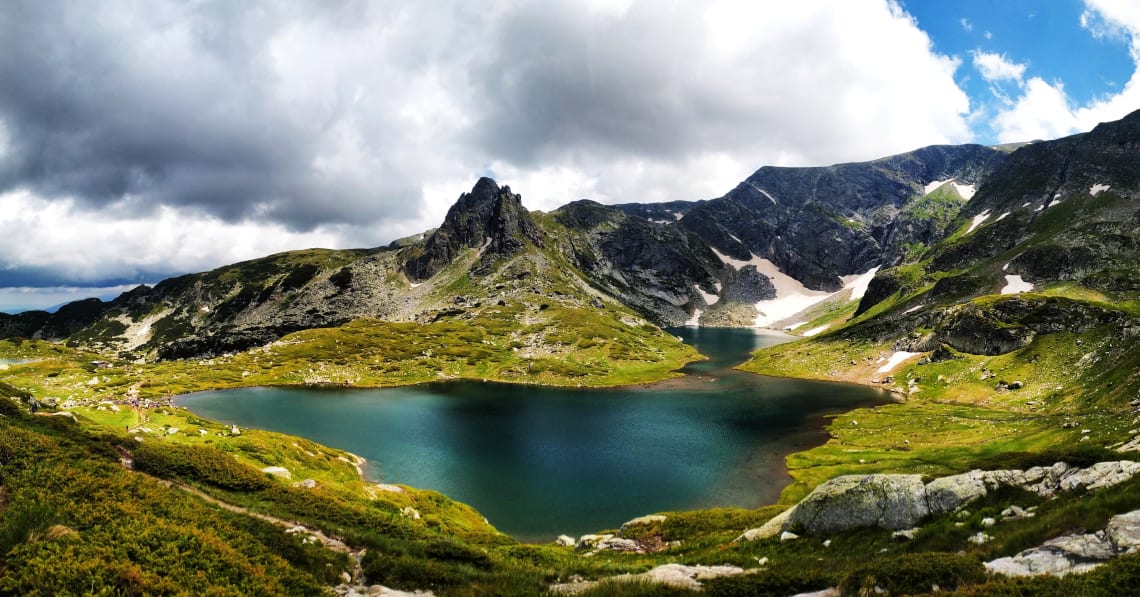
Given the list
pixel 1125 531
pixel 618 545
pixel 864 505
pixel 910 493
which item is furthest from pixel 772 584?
pixel 618 545

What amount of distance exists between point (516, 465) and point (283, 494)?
47023 mm

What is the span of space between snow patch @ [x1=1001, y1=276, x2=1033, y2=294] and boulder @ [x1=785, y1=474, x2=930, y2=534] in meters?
202

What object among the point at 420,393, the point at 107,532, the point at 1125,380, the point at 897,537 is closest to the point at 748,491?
the point at 897,537

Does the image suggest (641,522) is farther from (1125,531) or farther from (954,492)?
(1125,531)

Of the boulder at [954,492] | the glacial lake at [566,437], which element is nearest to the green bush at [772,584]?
the boulder at [954,492]

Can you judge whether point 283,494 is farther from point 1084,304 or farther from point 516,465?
point 1084,304

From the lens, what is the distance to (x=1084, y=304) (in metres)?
127

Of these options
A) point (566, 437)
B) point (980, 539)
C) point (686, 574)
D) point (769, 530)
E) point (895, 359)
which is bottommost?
point (566, 437)

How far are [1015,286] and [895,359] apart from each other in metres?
62.0

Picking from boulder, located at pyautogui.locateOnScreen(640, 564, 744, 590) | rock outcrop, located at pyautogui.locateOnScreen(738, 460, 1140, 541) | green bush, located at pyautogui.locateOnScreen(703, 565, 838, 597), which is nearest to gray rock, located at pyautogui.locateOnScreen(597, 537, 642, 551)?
rock outcrop, located at pyautogui.locateOnScreen(738, 460, 1140, 541)

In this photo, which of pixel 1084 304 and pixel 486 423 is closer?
pixel 486 423

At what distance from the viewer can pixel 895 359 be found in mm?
158625

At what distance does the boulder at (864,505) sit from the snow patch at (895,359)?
152 m

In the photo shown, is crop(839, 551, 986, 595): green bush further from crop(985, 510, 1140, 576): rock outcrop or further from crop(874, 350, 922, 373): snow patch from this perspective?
crop(874, 350, 922, 373): snow patch
